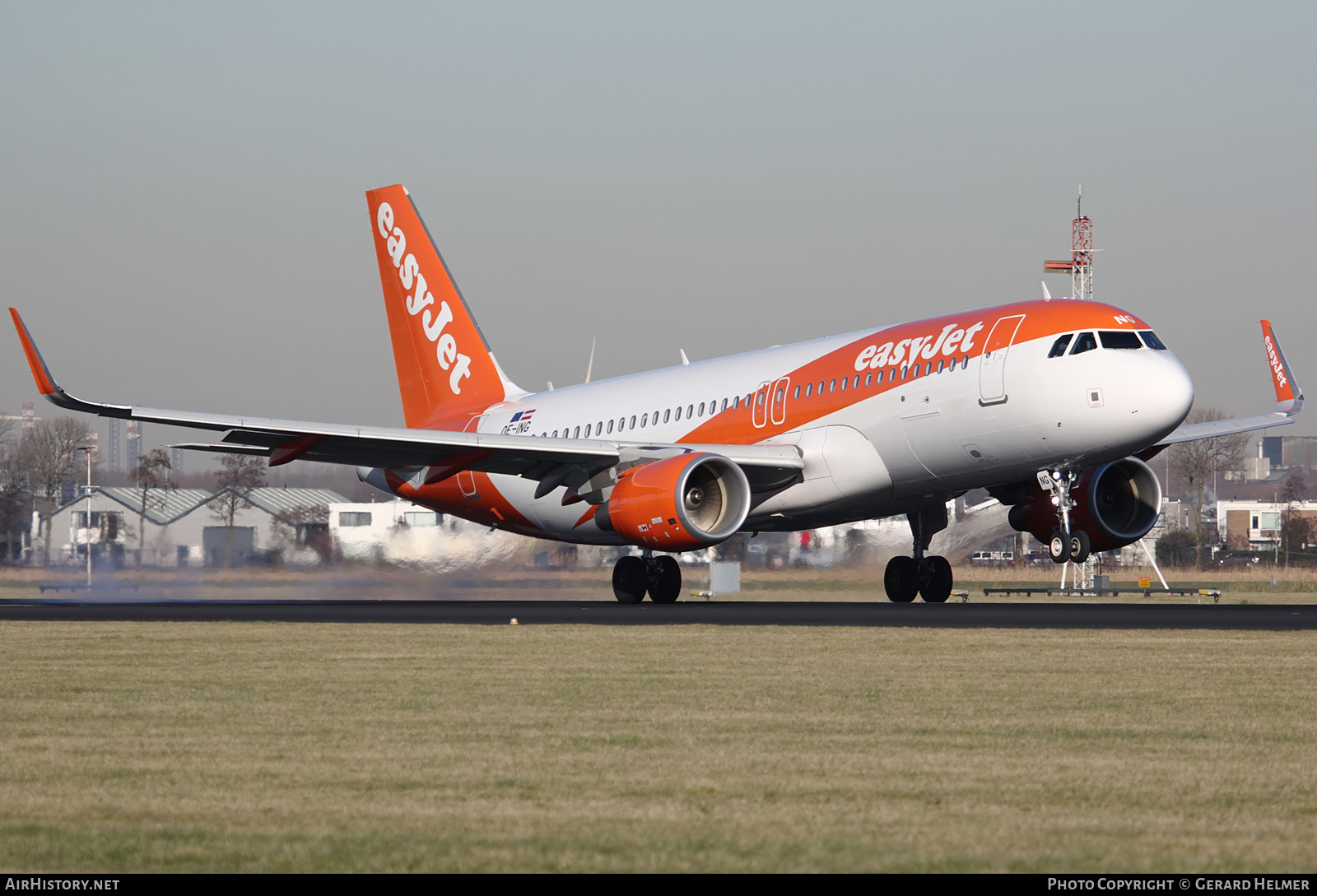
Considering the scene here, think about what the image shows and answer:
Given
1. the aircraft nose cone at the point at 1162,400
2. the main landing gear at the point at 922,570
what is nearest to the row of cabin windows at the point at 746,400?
the aircraft nose cone at the point at 1162,400

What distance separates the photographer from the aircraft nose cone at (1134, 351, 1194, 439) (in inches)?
1020

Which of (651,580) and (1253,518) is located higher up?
(1253,518)

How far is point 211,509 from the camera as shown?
48719mm

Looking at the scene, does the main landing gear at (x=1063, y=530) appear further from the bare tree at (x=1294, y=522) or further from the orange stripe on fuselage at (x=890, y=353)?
the bare tree at (x=1294, y=522)

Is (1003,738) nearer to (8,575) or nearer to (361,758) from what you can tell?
(361,758)

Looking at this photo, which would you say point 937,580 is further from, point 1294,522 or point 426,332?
point 1294,522

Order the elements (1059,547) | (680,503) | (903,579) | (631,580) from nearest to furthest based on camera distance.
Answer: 1. (1059,547)
2. (680,503)
3. (631,580)
4. (903,579)

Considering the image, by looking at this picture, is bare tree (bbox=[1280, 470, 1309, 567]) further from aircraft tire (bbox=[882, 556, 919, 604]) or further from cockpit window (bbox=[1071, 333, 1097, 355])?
cockpit window (bbox=[1071, 333, 1097, 355])

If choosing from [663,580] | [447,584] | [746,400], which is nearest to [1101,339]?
[746,400]

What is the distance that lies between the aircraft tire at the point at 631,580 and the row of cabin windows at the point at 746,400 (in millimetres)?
3297

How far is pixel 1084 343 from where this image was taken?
26625 mm

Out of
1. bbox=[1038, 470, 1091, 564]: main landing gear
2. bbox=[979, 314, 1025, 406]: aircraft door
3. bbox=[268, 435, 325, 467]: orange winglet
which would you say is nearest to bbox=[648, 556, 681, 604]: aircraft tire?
bbox=[268, 435, 325, 467]: orange winglet

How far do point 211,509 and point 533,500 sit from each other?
56.0ft

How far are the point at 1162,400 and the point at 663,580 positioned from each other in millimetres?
10765
